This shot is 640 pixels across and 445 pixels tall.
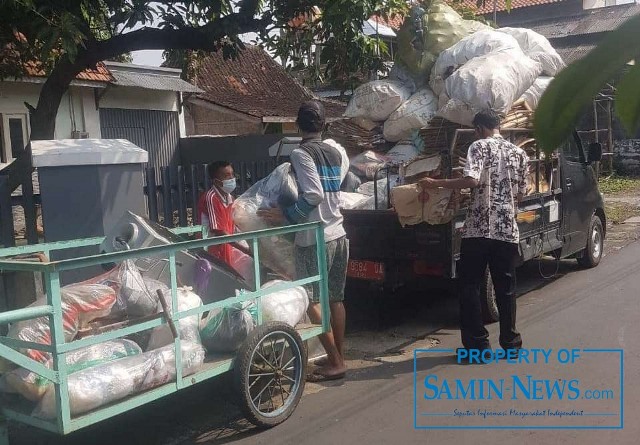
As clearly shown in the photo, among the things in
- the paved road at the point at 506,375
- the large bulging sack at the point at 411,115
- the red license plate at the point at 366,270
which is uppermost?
the large bulging sack at the point at 411,115

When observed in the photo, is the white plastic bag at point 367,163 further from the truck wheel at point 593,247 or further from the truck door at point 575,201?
the truck wheel at point 593,247

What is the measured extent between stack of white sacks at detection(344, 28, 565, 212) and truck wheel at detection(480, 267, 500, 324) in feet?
3.90

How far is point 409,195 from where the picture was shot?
5.32 m

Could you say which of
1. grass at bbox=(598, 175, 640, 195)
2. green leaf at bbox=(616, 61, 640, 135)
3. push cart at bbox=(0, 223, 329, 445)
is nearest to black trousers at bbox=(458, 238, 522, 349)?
push cart at bbox=(0, 223, 329, 445)

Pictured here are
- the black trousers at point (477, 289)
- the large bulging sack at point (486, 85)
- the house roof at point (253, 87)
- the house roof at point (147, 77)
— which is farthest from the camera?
the house roof at point (253, 87)

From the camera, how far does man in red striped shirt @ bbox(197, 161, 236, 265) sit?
5.21 m

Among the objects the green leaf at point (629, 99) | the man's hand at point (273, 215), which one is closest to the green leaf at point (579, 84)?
the green leaf at point (629, 99)

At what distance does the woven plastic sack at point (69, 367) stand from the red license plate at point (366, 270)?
2848 mm

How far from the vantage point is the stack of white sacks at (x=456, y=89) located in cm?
589

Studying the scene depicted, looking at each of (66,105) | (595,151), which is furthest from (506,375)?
(66,105)

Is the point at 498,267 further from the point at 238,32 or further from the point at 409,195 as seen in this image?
the point at 238,32

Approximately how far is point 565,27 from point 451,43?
1936 cm

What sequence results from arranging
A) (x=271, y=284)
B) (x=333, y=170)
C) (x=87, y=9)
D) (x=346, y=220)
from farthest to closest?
1. (x=346, y=220)
2. (x=87, y=9)
3. (x=333, y=170)
4. (x=271, y=284)

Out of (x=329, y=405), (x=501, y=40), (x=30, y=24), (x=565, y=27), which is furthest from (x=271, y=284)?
(x=565, y=27)
